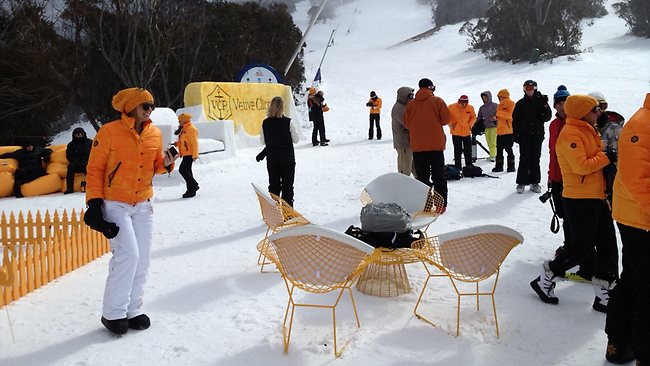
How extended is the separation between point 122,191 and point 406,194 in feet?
9.48

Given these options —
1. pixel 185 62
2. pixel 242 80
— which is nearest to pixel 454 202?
pixel 242 80

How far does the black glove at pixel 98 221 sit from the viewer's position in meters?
3.33

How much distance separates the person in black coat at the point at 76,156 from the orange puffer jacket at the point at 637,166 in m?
9.11

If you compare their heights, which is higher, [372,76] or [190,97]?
[372,76]

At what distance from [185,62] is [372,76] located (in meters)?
12.5

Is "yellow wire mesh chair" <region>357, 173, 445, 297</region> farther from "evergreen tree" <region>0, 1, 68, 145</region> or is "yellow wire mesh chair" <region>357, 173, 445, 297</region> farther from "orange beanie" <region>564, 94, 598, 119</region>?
"evergreen tree" <region>0, 1, 68, 145</region>

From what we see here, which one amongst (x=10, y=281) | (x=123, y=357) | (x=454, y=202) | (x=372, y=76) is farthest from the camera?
(x=372, y=76)

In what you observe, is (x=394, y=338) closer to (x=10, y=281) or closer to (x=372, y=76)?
(x=10, y=281)

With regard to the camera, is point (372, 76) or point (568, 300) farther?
point (372, 76)

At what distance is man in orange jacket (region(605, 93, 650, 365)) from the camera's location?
2609mm

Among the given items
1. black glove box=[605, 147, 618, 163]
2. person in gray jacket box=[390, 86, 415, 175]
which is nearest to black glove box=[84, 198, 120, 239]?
black glove box=[605, 147, 618, 163]

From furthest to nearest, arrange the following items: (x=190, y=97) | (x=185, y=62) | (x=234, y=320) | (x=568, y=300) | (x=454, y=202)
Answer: (x=185, y=62) → (x=190, y=97) → (x=454, y=202) → (x=568, y=300) → (x=234, y=320)

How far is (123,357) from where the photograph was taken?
3.29 m

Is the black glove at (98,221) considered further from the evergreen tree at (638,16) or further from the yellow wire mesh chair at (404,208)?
the evergreen tree at (638,16)
